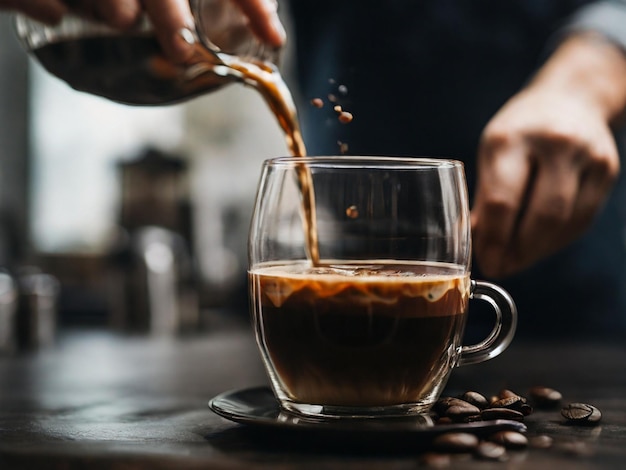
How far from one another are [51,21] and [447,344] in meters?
0.67

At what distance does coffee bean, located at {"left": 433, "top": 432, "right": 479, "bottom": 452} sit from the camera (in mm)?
A: 689

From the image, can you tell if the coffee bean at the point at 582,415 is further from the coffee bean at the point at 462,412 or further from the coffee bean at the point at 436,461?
the coffee bean at the point at 436,461

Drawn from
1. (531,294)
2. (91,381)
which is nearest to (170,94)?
(91,381)

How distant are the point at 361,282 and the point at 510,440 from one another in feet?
0.64

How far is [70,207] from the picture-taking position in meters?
4.08

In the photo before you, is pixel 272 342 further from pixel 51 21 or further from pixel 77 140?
pixel 77 140

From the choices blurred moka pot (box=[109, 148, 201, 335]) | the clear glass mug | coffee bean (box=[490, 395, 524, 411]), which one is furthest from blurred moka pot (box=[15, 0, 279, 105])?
blurred moka pot (box=[109, 148, 201, 335])

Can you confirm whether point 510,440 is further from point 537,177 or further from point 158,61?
point 158,61

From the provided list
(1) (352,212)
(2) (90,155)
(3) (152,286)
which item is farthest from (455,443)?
(2) (90,155)

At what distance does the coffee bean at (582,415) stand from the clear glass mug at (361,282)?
98mm

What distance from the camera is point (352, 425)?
28.5 inches

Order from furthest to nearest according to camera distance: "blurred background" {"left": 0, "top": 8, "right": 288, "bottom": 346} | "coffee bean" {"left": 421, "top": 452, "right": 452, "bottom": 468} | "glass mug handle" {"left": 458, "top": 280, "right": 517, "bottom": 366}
Result: "blurred background" {"left": 0, "top": 8, "right": 288, "bottom": 346} < "glass mug handle" {"left": 458, "top": 280, "right": 517, "bottom": 366} < "coffee bean" {"left": 421, "top": 452, "right": 452, "bottom": 468}

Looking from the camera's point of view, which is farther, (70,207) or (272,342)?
(70,207)

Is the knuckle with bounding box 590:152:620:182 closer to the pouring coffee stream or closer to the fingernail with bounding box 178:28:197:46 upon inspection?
the pouring coffee stream
